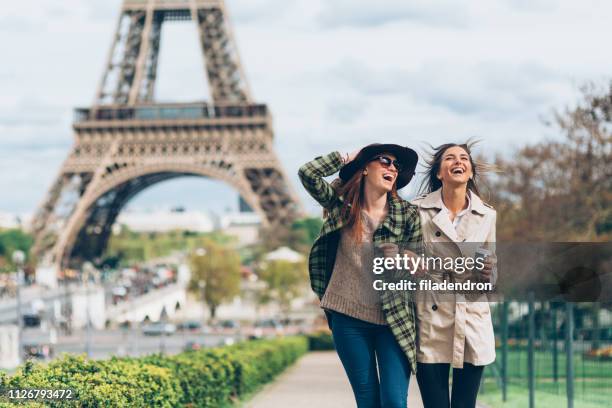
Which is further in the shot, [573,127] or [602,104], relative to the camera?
[573,127]

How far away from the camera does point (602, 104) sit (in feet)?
85.1

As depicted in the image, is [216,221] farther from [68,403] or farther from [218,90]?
[68,403]

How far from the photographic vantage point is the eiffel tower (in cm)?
5588

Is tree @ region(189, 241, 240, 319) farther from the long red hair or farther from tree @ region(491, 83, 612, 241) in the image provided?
the long red hair

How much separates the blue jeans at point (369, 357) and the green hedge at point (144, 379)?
1.85 metres

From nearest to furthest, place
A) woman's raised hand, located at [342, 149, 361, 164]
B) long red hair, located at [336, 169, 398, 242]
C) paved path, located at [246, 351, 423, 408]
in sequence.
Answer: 1. long red hair, located at [336, 169, 398, 242]
2. woman's raised hand, located at [342, 149, 361, 164]
3. paved path, located at [246, 351, 423, 408]

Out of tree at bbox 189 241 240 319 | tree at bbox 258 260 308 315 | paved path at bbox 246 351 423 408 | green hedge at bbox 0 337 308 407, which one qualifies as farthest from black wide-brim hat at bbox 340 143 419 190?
tree at bbox 258 260 308 315

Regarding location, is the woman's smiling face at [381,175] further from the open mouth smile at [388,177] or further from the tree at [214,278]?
the tree at [214,278]

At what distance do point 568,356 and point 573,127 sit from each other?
2018 centimetres

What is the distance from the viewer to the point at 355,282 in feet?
18.4

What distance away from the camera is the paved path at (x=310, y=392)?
13.0 meters

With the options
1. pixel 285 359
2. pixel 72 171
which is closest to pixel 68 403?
pixel 285 359

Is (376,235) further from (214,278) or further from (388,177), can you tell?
(214,278)

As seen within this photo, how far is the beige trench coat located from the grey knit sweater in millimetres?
257
